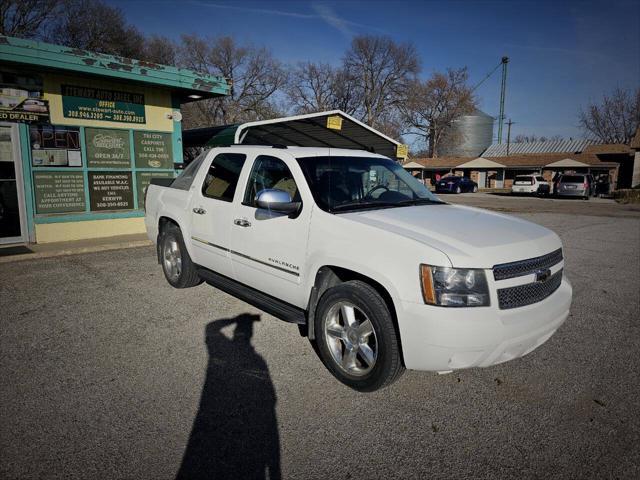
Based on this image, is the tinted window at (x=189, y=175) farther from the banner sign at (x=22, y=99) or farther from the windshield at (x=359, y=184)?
the banner sign at (x=22, y=99)

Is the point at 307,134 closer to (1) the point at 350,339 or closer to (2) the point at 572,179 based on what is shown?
(1) the point at 350,339

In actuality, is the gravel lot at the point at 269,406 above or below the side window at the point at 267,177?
below

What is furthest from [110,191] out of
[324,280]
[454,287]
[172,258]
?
[454,287]

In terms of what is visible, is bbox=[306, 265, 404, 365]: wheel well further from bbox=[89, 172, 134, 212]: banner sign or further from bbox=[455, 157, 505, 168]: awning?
bbox=[455, 157, 505, 168]: awning

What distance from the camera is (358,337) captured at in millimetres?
3092

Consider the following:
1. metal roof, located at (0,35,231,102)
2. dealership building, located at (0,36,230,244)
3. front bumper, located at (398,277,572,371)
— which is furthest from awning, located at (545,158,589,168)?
front bumper, located at (398,277,572,371)

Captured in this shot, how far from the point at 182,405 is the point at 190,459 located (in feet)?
1.90

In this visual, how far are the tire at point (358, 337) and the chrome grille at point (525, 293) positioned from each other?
29.8 inches

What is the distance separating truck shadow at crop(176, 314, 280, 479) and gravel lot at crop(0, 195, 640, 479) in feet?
0.03

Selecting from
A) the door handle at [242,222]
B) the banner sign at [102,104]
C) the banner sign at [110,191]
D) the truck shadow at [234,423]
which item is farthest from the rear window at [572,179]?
the truck shadow at [234,423]

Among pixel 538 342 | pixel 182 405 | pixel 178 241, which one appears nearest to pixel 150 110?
pixel 178 241

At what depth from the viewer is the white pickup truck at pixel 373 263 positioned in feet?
8.80

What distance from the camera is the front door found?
25.7 ft

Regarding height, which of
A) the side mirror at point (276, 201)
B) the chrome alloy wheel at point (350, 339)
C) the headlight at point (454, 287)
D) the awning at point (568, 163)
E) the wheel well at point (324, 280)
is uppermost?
the awning at point (568, 163)
